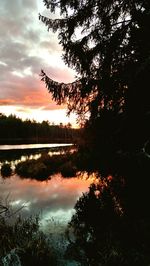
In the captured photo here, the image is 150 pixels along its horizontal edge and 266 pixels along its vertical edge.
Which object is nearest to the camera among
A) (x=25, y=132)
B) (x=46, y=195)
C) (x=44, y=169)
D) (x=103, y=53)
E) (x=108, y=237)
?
(x=108, y=237)

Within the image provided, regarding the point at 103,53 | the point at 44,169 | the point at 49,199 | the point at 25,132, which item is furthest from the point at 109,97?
the point at 25,132

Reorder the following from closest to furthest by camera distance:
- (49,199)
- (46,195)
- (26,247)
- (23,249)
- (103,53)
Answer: (23,249)
(26,247)
(103,53)
(49,199)
(46,195)

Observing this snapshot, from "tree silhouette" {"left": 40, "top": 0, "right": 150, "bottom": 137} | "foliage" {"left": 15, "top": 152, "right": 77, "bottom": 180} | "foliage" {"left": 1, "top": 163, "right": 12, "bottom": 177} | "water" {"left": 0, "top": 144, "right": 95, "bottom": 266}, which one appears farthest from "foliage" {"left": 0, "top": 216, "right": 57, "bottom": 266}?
"foliage" {"left": 1, "top": 163, "right": 12, "bottom": 177}

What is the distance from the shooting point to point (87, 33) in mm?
10586

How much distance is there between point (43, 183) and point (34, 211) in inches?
336

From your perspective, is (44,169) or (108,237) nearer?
(108,237)

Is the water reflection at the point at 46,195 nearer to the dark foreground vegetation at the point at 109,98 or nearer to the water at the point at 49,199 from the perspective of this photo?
the water at the point at 49,199

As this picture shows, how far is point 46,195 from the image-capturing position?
1777 centimetres

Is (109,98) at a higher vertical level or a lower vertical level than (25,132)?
lower

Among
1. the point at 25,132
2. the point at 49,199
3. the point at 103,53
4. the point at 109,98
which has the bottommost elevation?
the point at 49,199

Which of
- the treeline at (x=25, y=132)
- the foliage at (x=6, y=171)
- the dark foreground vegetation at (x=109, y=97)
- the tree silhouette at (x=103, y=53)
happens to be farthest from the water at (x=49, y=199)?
the treeline at (x=25, y=132)

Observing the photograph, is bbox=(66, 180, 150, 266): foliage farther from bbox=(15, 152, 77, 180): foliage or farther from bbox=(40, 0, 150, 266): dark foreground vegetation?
bbox=(15, 152, 77, 180): foliage

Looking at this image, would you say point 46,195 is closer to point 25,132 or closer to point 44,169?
point 44,169

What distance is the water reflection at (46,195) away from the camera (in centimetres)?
1310
